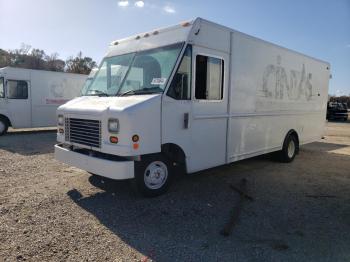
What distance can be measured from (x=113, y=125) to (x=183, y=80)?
1431 mm

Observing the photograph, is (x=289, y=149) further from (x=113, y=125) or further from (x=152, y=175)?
(x=113, y=125)

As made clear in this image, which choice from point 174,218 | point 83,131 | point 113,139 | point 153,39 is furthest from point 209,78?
point 174,218

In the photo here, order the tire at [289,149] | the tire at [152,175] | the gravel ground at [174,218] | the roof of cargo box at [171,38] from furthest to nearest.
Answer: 1. the tire at [289,149]
2. the roof of cargo box at [171,38]
3. the tire at [152,175]
4. the gravel ground at [174,218]

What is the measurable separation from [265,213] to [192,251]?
170 centimetres

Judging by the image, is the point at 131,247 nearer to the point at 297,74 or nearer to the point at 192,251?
the point at 192,251

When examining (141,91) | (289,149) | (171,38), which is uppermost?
(171,38)

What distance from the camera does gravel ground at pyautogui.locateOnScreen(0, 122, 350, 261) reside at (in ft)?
11.4

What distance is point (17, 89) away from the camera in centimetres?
1340

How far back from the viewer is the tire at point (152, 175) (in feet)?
15.8

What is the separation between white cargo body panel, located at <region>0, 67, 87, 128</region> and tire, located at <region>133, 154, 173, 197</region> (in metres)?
10.8

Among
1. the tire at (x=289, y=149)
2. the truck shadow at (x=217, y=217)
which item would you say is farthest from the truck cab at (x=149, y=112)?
the tire at (x=289, y=149)

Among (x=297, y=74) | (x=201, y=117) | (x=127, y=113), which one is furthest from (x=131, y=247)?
(x=297, y=74)

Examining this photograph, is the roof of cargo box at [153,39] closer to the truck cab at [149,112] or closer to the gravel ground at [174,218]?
the truck cab at [149,112]

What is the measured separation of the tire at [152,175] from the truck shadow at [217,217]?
0.54 feet
